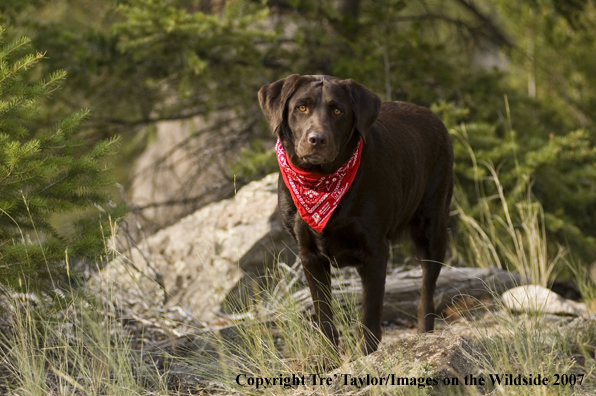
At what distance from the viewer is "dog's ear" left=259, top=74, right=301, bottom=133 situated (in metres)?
3.43

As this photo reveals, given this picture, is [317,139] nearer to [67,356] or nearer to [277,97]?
[277,97]

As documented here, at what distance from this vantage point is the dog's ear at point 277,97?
3.43 m

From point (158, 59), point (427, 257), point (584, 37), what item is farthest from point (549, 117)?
point (158, 59)

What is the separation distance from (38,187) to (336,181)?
1.80 meters

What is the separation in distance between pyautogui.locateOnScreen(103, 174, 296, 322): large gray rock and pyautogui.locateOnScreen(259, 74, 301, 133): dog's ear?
1.55m

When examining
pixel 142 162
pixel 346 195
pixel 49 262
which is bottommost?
pixel 142 162

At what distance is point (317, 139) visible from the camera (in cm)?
316

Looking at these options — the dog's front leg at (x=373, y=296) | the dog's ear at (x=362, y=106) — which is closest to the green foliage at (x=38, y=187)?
the dog's ear at (x=362, y=106)

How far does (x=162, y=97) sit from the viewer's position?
26.5 ft

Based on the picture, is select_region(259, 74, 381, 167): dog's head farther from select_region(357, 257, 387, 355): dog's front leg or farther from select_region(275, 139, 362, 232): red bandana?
select_region(357, 257, 387, 355): dog's front leg

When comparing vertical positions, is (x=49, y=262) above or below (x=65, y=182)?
below

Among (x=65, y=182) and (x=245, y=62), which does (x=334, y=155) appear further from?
(x=245, y=62)

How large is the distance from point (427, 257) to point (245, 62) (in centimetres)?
377

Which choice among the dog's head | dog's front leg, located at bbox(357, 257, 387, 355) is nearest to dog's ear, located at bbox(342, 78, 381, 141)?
the dog's head
